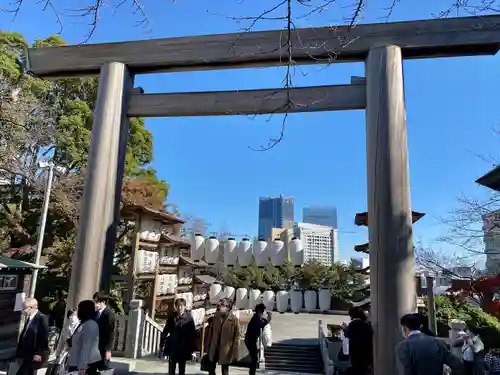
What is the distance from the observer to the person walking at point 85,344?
3.66 m

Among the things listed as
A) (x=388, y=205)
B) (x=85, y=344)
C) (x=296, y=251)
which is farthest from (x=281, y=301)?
(x=85, y=344)

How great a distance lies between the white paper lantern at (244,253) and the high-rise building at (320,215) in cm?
9105

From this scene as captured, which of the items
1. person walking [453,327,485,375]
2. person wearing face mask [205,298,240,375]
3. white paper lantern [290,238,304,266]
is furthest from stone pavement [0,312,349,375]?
white paper lantern [290,238,304,266]

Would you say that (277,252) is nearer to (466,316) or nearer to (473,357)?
(466,316)

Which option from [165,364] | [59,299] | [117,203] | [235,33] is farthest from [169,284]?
[235,33]

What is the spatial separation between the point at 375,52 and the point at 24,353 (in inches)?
223

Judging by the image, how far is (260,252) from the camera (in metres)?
15.1

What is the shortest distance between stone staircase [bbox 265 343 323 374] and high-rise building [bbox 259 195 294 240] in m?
40.0

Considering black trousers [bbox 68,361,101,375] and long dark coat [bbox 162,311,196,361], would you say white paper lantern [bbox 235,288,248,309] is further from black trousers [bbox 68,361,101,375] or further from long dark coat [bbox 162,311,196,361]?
black trousers [bbox 68,361,101,375]

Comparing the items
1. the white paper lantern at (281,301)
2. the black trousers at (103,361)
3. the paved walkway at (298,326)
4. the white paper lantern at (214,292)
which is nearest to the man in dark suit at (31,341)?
the black trousers at (103,361)

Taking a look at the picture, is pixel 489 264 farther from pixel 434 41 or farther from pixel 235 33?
pixel 235 33

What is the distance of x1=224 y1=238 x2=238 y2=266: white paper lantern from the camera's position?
47.8ft

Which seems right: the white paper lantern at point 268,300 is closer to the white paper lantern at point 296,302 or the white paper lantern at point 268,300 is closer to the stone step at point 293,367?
the white paper lantern at point 296,302

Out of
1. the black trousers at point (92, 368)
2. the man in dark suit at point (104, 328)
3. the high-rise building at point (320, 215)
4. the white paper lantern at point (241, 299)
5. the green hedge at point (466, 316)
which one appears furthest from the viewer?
the high-rise building at point (320, 215)
